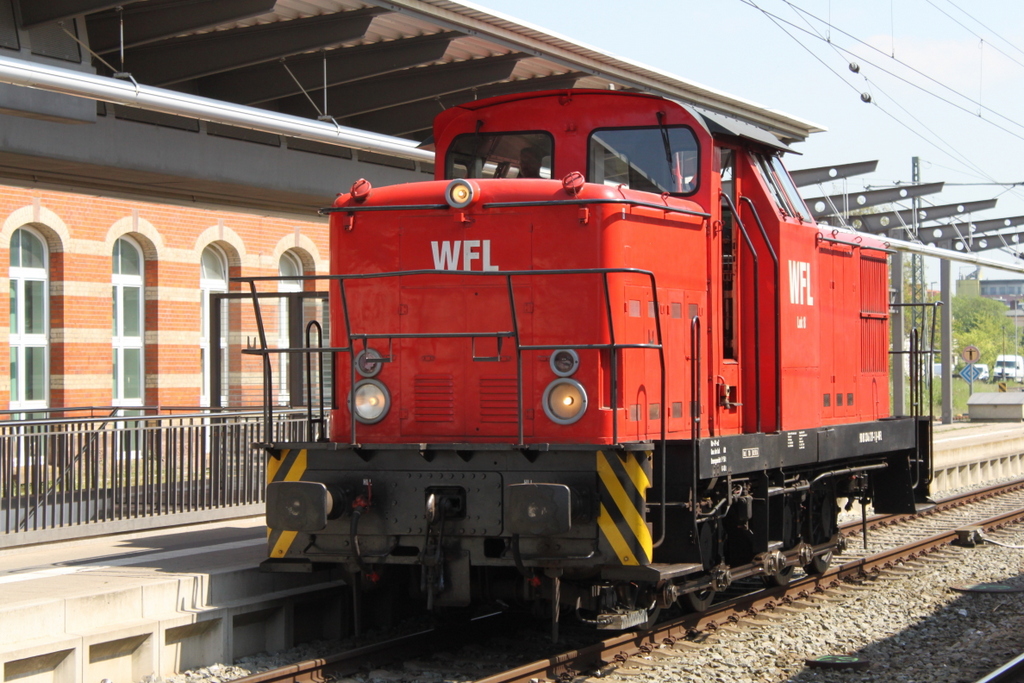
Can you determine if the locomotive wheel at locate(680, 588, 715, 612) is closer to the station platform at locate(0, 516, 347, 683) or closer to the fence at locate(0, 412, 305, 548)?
the station platform at locate(0, 516, 347, 683)

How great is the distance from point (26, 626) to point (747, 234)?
4.94 meters

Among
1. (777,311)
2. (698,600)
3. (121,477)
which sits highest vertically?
(777,311)

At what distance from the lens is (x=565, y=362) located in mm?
6594

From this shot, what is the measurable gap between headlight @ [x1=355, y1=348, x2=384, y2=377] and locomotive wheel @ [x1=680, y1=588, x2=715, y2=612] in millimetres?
2706

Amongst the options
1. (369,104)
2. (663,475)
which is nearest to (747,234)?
(663,475)

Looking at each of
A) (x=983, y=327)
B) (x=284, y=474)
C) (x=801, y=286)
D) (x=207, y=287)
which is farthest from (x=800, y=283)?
(x=983, y=327)

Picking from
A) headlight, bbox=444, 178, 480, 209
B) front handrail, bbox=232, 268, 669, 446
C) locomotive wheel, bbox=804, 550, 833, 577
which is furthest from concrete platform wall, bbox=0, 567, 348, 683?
locomotive wheel, bbox=804, 550, 833, 577

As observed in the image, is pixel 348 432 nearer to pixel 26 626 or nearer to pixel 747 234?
pixel 26 626

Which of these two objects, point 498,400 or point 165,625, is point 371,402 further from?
point 165,625

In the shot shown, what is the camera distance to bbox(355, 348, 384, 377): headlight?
693cm

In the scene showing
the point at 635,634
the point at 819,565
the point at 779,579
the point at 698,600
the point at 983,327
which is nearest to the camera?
the point at 635,634

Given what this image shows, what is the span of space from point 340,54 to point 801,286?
525 centimetres

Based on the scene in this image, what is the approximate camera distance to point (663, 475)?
646cm

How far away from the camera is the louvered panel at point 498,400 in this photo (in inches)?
264
